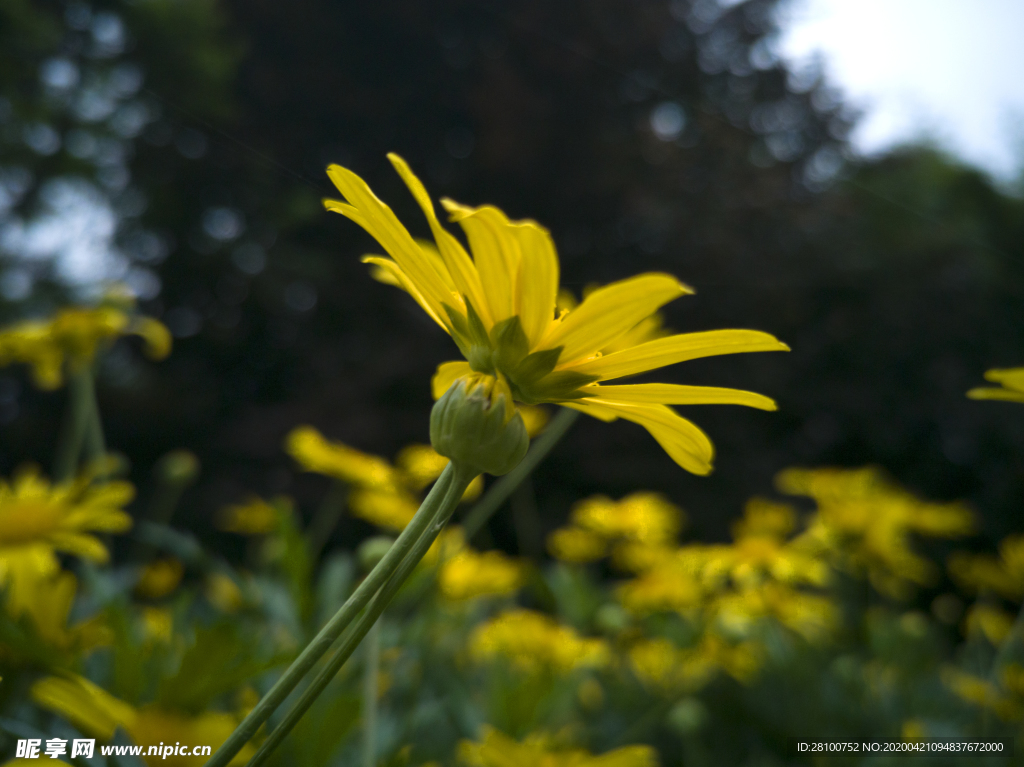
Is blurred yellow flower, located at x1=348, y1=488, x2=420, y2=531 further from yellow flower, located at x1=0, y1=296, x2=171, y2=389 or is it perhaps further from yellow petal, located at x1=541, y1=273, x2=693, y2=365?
yellow petal, located at x1=541, y1=273, x2=693, y2=365

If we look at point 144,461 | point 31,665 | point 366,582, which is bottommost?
point 144,461

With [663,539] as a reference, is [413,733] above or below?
below

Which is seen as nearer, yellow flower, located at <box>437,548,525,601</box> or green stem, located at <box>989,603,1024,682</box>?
green stem, located at <box>989,603,1024,682</box>

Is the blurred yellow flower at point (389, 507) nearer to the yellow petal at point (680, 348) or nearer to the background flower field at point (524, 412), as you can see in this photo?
the background flower field at point (524, 412)

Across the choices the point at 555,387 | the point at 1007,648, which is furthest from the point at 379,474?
the point at 1007,648

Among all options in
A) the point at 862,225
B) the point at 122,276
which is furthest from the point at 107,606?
the point at 862,225

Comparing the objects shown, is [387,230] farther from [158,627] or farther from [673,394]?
[158,627]

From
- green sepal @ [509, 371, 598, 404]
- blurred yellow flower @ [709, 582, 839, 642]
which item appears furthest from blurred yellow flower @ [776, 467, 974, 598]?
green sepal @ [509, 371, 598, 404]

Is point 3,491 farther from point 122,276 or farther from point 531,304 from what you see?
point 122,276
